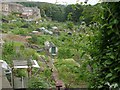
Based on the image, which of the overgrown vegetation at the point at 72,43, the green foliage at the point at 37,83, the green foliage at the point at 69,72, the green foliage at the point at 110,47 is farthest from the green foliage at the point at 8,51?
the green foliage at the point at 110,47

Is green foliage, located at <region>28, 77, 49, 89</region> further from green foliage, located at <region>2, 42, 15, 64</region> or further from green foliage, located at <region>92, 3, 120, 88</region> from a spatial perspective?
green foliage, located at <region>92, 3, 120, 88</region>

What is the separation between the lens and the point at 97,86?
1.74 metres

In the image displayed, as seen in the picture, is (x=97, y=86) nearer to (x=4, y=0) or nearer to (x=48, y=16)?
(x=48, y=16)

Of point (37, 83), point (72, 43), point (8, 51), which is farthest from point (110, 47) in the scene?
point (8, 51)

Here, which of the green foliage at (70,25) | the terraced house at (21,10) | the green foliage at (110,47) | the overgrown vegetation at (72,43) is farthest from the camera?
the green foliage at (70,25)

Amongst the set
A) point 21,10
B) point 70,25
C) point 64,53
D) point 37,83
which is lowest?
point 37,83

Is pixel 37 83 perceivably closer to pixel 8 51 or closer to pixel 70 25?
pixel 8 51

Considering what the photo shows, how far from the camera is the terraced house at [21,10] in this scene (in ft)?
6.31

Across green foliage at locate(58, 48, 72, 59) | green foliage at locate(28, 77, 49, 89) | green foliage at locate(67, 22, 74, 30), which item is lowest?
green foliage at locate(28, 77, 49, 89)

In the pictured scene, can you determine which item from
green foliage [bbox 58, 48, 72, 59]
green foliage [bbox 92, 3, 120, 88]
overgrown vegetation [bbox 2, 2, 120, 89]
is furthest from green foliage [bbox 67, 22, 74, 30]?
green foliage [bbox 92, 3, 120, 88]

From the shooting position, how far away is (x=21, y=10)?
1.98 m

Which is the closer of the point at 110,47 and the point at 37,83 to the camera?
the point at 110,47

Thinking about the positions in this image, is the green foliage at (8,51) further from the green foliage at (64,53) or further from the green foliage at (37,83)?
the green foliage at (64,53)

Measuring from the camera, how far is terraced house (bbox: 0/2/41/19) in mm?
1923
